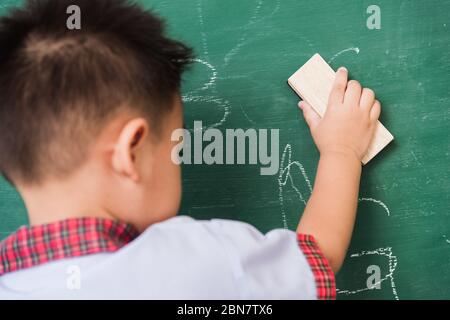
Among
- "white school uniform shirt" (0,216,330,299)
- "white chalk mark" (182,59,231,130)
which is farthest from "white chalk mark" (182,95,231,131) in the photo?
"white school uniform shirt" (0,216,330,299)

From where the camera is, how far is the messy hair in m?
0.50

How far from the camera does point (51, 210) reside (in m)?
0.53

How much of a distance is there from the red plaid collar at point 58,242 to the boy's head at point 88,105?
2cm

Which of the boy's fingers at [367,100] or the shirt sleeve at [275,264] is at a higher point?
the boy's fingers at [367,100]

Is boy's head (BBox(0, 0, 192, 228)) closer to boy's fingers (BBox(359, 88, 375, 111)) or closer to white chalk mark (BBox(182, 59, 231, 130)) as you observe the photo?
white chalk mark (BBox(182, 59, 231, 130))

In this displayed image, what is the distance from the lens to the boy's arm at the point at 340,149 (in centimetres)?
65

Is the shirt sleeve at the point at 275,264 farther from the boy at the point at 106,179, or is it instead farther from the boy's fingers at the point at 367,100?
the boy's fingers at the point at 367,100

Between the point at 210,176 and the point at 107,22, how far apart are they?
265 millimetres

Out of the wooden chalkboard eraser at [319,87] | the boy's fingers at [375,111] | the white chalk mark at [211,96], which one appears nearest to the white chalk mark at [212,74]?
the white chalk mark at [211,96]

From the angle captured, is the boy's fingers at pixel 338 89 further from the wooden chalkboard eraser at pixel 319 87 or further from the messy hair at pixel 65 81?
the messy hair at pixel 65 81

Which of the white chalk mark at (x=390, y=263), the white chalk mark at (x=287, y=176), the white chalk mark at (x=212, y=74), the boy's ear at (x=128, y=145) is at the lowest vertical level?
the white chalk mark at (x=390, y=263)

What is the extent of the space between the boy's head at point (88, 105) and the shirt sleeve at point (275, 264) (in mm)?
108

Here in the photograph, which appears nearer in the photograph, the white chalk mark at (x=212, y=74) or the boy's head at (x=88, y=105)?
the boy's head at (x=88, y=105)

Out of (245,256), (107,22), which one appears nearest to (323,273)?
(245,256)
